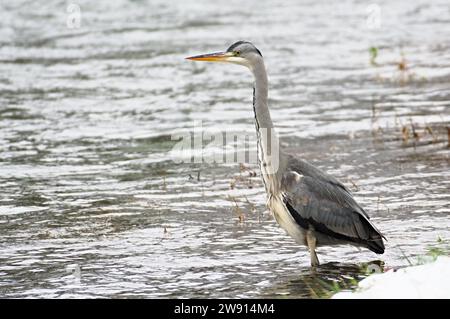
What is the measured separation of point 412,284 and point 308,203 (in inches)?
70.2

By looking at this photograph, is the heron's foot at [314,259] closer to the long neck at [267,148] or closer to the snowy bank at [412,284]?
the long neck at [267,148]

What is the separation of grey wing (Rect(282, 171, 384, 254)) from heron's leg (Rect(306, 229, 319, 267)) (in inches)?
2.0

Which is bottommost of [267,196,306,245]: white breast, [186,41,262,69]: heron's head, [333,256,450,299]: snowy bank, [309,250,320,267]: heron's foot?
[309,250,320,267]: heron's foot

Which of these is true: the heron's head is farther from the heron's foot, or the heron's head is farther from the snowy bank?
the snowy bank

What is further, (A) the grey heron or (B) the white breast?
(B) the white breast

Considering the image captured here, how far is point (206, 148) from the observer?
12.3 m

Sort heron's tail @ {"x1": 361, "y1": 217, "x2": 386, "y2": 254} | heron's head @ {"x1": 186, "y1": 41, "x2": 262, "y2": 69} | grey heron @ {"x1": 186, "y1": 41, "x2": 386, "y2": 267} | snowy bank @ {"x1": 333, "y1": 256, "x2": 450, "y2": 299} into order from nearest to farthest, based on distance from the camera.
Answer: snowy bank @ {"x1": 333, "y1": 256, "x2": 450, "y2": 299} < heron's tail @ {"x1": 361, "y1": 217, "x2": 386, "y2": 254} < grey heron @ {"x1": 186, "y1": 41, "x2": 386, "y2": 267} < heron's head @ {"x1": 186, "y1": 41, "x2": 262, "y2": 69}

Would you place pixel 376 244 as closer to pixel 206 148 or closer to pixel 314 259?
pixel 314 259

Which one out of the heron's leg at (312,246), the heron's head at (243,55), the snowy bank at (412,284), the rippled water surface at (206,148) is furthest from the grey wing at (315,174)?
the snowy bank at (412,284)

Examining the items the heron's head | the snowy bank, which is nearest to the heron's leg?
the snowy bank

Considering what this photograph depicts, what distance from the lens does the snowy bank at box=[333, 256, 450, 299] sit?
6.10m

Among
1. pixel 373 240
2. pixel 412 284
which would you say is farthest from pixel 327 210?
pixel 412 284

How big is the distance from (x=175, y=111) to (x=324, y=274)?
729 centimetres
